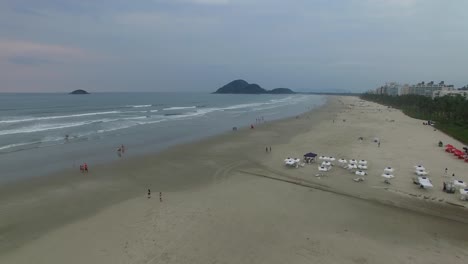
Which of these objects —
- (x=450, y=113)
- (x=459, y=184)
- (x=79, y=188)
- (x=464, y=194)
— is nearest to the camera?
(x=464, y=194)

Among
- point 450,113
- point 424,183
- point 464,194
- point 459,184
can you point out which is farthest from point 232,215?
point 450,113

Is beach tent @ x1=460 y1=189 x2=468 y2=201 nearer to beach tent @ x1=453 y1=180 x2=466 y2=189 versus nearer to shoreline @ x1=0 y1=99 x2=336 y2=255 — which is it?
beach tent @ x1=453 y1=180 x2=466 y2=189

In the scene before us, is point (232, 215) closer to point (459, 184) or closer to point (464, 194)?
point (464, 194)

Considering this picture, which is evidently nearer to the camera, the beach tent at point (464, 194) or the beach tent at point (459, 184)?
the beach tent at point (464, 194)

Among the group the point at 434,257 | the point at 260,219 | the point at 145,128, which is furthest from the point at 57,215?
the point at 145,128

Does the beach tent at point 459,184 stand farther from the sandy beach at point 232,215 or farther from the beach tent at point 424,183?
the beach tent at point 424,183

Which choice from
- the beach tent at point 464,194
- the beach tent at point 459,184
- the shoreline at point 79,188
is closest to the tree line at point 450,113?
the beach tent at point 459,184

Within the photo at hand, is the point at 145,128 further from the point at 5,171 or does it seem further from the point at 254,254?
the point at 254,254

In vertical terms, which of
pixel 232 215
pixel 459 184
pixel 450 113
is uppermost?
pixel 450 113
